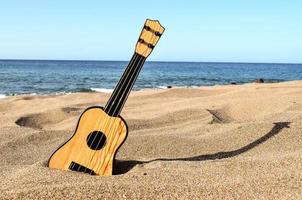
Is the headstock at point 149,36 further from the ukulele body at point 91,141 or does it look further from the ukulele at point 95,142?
the ukulele body at point 91,141

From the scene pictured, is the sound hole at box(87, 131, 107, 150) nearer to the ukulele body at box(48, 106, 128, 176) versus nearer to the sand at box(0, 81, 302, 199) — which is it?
the ukulele body at box(48, 106, 128, 176)

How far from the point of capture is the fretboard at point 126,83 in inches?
149

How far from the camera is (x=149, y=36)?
3.83m

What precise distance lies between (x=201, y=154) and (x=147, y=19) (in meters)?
1.31

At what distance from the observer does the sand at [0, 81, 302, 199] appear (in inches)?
115

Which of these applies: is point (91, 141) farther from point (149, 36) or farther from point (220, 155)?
point (220, 155)

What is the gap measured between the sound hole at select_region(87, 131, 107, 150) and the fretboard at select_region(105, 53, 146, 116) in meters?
0.19

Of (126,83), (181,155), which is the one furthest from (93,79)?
(126,83)

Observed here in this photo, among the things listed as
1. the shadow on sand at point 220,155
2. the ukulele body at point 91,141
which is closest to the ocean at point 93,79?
the shadow on sand at point 220,155

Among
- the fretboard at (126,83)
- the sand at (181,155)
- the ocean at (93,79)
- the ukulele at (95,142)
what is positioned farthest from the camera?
the ocean at (93,79)

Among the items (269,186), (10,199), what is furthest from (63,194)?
(269,186)

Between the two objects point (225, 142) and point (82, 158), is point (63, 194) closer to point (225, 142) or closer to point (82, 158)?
point (82, 158)

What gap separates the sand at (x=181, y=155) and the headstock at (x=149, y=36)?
884mm

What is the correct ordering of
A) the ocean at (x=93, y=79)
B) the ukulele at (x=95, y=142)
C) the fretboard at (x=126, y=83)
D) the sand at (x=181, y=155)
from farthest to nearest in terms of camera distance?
Result: 1. the ocean at (x=93, y=79)
2. the fretboard at (x=126, y=83)
3. the ukulele at (x=95, y=142)
4. the sand at (x=181, y=155)
